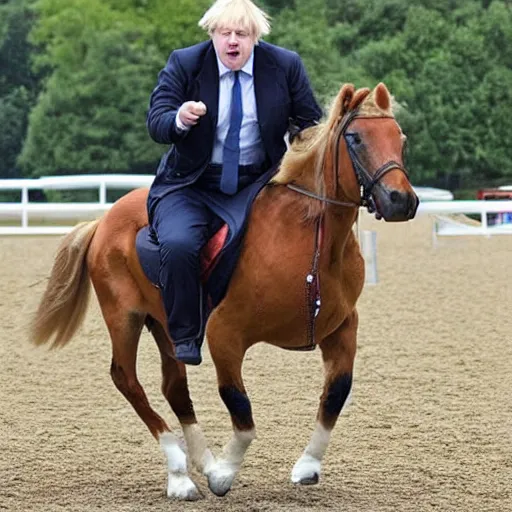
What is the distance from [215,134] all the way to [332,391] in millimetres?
1293

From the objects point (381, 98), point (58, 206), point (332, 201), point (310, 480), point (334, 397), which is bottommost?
point (58, 206)

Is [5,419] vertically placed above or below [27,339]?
below

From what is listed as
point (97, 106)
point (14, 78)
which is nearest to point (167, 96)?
point (97, 106)

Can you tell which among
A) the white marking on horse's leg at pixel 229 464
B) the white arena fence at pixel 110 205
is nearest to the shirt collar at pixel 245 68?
the white marking on horse's leg at pixel 229 464

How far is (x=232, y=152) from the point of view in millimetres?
5609

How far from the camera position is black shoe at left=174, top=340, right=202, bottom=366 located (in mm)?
5527

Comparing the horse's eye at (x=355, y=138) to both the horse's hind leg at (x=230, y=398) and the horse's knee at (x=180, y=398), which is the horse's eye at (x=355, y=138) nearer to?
the horse's hind leg at (x=230, y=398)

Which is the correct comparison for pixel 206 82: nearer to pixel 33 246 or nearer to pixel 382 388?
pixel 382 388

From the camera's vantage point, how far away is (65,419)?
7.62 meters

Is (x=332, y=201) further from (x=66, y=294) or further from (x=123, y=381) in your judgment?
(x=66, y=294)

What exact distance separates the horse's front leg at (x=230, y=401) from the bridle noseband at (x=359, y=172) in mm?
744

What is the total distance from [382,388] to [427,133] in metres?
33.0

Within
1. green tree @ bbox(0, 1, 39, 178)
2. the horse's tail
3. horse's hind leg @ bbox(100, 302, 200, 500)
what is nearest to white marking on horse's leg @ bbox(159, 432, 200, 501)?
horse's hind leg @ bbox(100, 302, 200, 500)

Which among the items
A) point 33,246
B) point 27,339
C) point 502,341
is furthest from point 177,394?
point 33,246
